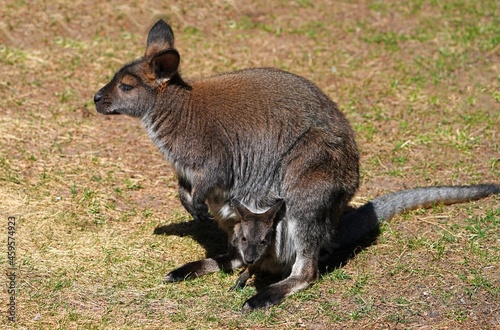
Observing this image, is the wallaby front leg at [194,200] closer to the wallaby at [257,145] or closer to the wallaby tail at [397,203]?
A: the wallaby at [257,145]

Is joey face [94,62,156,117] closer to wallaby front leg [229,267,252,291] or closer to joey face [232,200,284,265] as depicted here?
joey face [232,200,284,265]

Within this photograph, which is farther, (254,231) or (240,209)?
(240,209)

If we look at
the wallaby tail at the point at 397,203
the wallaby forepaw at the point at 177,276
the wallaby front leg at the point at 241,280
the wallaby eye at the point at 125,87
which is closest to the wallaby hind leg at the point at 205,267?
the wallaby forepaw at the point at 177,276

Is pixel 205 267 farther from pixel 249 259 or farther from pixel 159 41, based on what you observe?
pixel 159 41

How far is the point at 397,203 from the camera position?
632 centimetres

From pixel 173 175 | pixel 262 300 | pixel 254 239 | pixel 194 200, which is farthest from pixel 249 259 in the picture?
pixel 173 175

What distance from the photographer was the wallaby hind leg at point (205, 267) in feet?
18.6

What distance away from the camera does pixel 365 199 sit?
693 centimetres

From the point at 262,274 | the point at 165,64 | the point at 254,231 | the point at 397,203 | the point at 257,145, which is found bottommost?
the point at 262,274

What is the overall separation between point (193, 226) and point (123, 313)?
1.57 m

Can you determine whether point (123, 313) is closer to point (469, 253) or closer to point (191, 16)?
point (469, 253)

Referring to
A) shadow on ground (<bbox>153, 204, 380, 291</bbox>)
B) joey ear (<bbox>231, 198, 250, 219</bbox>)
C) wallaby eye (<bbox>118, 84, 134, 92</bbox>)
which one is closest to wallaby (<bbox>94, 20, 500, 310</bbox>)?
wallaby eye (<bbox>118, 84, 134, 92</bbox>)

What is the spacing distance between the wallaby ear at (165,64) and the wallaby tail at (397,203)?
1.79 meters

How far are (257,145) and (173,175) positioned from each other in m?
1.93
